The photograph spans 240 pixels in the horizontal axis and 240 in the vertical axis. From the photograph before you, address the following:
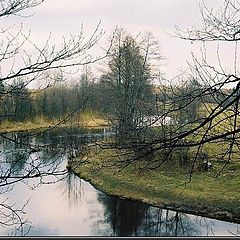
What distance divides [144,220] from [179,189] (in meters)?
3.46

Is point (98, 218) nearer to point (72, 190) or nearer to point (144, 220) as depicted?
point (144, 220)

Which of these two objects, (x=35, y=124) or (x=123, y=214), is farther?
(x=123, y=214)

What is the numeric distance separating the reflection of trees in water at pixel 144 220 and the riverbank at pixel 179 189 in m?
0.62

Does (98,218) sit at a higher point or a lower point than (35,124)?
lower

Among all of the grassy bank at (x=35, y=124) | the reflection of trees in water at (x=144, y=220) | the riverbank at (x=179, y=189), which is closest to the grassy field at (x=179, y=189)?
the riverbank at (x=179, y=189)

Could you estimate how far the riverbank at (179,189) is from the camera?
1325 centimetres

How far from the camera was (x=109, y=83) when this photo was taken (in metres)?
24.3

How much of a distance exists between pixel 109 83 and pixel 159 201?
447 inches

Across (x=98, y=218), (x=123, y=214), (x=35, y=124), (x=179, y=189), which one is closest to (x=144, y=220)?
(x=123, y=214)

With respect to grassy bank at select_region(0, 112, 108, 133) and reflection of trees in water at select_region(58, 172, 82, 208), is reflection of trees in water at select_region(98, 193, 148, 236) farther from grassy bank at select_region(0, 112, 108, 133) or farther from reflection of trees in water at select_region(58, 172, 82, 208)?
grassy bank at select_region(0, 112, 108, 133)

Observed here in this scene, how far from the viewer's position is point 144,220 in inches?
483

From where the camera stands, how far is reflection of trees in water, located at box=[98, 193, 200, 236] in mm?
11305

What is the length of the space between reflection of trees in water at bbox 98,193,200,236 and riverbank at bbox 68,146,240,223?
619mm

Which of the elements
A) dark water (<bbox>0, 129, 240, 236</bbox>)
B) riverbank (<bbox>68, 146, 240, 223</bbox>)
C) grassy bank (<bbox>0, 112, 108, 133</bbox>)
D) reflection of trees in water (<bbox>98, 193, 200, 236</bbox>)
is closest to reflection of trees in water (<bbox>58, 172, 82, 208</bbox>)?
dark water (<bbox>0, 129, 240, 236</bbox>)
